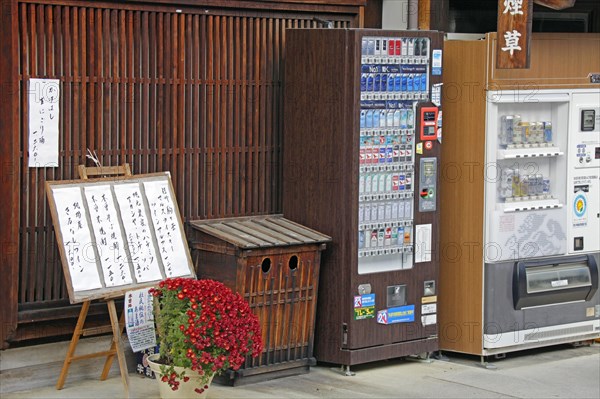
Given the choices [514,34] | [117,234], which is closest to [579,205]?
[514,34]

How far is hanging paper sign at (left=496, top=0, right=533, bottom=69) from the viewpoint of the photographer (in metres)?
8.68

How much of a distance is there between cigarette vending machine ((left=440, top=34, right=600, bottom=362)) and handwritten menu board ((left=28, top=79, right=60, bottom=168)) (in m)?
3.34

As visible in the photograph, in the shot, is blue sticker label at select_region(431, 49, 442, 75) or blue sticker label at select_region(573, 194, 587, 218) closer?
blue sticker label at select_region(431, 49, 442, 75)

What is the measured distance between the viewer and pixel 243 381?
329 inches

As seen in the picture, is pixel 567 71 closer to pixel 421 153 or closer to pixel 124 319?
pixel 421 153

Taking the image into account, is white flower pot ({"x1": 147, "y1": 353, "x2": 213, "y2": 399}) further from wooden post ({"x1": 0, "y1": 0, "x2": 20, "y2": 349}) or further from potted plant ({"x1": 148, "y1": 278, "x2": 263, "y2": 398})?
wooden post ({"x1": 0, "y1": 0, "x2": 20, "y2": 349})

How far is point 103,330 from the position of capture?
26.4 ft

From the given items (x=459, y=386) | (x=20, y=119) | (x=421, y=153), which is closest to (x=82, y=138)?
(x=20, y=119)

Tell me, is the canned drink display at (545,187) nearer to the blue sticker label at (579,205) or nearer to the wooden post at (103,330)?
the blue sticker label at (579,205)

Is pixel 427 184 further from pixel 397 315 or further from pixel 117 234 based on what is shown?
pixel 117 234

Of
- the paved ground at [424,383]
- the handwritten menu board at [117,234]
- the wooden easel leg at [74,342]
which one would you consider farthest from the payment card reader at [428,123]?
the wooden easel leg at [74,342]

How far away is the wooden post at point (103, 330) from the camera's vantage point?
773cm

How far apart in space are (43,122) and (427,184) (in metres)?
3.17

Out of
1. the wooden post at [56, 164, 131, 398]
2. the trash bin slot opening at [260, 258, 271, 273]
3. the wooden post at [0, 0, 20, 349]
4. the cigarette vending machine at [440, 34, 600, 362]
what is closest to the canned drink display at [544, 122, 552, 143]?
the cigarette vending machine at [440, 34, 600, 362]
